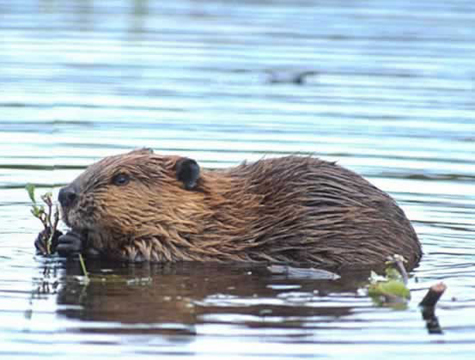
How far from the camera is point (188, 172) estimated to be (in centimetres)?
788

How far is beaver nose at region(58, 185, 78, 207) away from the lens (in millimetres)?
7758

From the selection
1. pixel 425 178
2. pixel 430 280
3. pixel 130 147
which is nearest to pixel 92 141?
pixel 130 147

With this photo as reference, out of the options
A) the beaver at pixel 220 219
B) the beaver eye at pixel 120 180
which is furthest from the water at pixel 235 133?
the beaver eye at pixel 120 180

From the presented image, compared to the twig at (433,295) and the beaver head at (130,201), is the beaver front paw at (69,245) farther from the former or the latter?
the twig at (433,295)

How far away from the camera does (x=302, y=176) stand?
26.1 ft

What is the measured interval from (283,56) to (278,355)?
9.92 metres

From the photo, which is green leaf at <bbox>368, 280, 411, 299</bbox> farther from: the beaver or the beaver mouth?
the beaver mouth

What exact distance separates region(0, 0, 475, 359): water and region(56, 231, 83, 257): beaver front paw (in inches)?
3.0

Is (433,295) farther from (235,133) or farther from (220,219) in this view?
(235,133)

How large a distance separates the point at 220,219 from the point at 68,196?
771mm

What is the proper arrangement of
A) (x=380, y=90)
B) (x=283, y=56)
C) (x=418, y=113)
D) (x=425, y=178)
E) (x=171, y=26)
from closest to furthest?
(x=425, y=178) < (x=418, y=113) < (x=380, y=90) < (x=283, y=56) < (x=171, y=26)

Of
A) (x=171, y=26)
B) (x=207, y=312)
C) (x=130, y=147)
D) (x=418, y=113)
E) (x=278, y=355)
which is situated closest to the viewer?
(x=278, y=355)

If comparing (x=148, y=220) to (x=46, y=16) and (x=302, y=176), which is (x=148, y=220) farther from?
(x=46, y=16)

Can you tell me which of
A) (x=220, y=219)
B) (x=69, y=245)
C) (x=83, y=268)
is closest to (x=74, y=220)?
(x=69, y=245)
